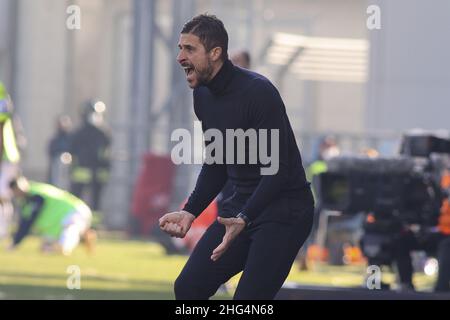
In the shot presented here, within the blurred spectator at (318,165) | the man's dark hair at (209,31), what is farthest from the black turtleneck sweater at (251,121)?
the blurred spectator at (318,165)

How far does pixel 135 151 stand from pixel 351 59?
9.81m

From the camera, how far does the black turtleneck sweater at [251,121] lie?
700 centimetres

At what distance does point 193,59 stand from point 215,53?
0.37 ft

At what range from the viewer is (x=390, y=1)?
20.7m

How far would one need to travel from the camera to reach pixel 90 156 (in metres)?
23.8

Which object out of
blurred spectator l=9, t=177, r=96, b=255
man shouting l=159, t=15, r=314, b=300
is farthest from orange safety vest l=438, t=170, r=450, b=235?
blurred spectator l=9, t=177, r=96, b=255

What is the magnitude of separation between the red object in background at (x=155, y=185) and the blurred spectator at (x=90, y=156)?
3.85 ft

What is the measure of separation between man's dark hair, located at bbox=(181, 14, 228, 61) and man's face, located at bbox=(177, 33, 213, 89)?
0.08 feet

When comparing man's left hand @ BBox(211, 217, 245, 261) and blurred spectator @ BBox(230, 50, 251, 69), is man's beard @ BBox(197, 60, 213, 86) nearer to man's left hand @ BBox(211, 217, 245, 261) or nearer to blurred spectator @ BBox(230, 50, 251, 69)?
man's left hand @ BBox(211, 217, 245, 261)

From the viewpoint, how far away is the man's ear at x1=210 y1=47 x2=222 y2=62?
707 centimetres

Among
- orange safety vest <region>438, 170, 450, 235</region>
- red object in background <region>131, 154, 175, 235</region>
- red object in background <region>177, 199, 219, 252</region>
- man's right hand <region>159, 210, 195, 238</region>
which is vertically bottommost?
red object in background <region>131, 154, 175, 235</region>

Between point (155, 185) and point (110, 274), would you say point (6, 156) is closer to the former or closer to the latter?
point (110, 274)

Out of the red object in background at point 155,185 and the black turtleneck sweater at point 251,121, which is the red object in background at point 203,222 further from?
the black turtleneck sweater at point 251,121

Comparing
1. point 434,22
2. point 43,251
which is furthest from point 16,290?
point 434,22
